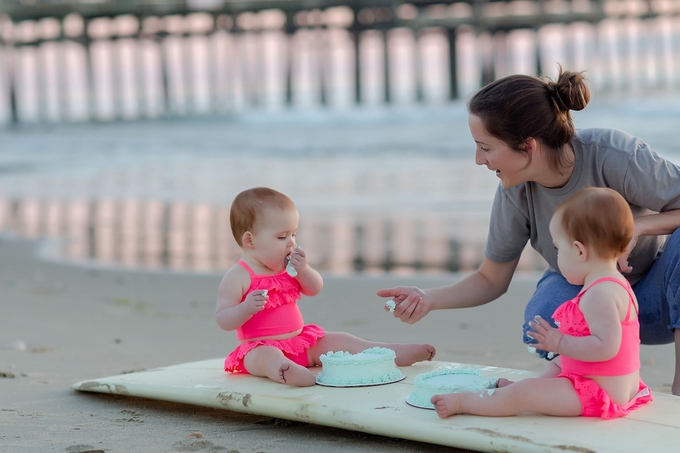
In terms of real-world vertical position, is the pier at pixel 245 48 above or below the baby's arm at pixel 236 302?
above

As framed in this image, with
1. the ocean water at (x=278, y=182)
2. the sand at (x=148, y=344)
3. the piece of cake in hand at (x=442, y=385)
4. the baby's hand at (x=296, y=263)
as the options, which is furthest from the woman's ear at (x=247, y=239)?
the ocean water at (x=278, y=182)

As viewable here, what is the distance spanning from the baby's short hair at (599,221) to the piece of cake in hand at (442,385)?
0.50 meters

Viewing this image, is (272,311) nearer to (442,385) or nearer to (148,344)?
(442,385)

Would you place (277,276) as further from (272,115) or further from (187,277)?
(272,115)

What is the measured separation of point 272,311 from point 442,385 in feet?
2.35

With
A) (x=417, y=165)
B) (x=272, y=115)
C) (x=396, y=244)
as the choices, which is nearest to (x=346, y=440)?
(x=396, y=244)

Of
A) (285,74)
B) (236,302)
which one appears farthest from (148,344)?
(285,74)

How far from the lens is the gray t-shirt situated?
9.21ft

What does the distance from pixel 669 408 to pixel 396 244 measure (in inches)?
162

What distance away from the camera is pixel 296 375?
278cm

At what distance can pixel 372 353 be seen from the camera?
2889 mm

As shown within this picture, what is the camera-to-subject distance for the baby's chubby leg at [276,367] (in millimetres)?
2783

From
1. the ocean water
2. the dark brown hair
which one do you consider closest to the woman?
the dark brown hair

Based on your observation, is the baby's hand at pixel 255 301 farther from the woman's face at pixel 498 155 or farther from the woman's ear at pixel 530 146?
the woman's ear at pixel 530 146
